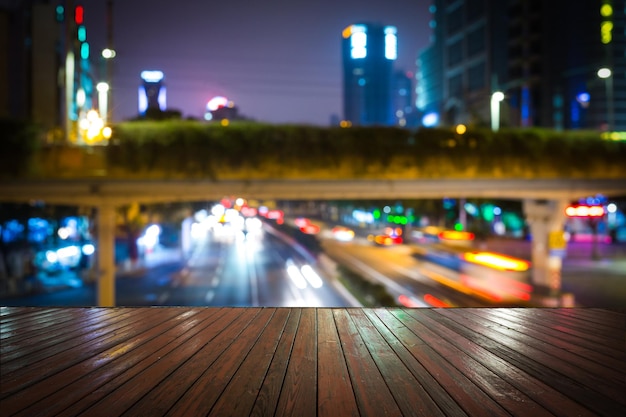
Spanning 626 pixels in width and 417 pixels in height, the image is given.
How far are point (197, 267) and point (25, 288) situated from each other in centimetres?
1413

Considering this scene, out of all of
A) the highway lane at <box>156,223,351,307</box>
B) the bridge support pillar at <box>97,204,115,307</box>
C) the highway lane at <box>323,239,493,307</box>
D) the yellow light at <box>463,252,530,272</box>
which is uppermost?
the bridge support pillar at <box>97,204,115,307</box>

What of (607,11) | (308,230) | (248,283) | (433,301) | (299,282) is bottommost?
(248,283)

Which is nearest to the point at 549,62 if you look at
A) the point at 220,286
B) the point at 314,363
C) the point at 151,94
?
the point at 151,94

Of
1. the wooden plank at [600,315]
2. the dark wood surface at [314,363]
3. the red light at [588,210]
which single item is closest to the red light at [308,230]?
the red light at [588,210]

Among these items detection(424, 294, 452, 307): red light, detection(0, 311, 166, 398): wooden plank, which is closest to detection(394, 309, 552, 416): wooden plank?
detection(0, 311, 166, 398): wooden plank

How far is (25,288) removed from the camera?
96.0 ft

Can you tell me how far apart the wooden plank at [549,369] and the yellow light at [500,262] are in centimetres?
2437

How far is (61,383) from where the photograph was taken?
4656 millimetres

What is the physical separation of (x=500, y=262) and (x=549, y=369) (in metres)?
26.8

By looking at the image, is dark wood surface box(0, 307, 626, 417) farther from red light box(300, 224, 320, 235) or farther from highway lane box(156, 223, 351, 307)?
red light box(300, 224, 320, 235)

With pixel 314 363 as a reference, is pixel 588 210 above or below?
above

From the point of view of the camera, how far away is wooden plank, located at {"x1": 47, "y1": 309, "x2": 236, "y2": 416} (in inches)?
166

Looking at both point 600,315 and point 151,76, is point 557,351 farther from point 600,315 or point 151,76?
point 151,76

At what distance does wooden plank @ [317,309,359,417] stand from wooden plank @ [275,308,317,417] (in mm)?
53
